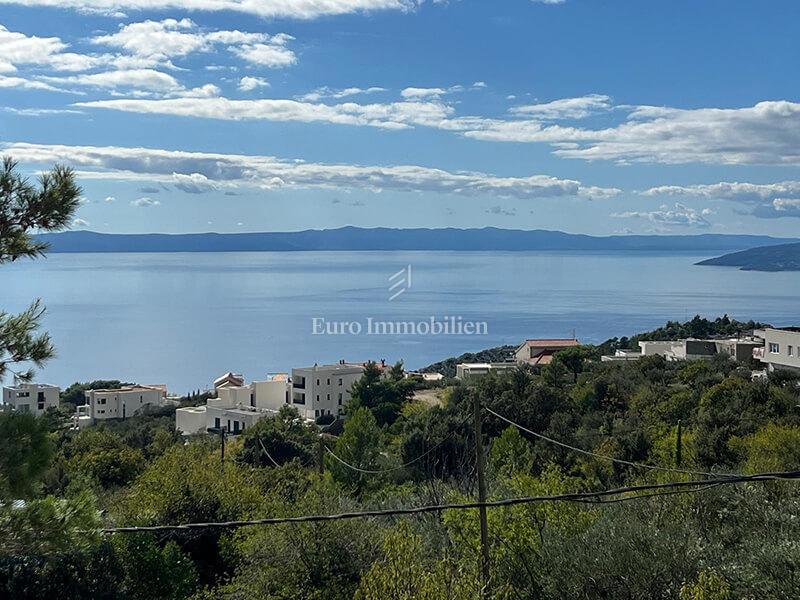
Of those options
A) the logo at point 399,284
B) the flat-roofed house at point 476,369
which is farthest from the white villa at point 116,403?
the logo at point 399,284

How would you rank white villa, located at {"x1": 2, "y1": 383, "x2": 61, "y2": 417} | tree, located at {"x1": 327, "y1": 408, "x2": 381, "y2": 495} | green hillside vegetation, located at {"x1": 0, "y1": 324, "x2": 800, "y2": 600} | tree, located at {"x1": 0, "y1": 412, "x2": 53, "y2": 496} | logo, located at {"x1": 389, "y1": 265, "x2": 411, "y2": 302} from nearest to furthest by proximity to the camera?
1. tree, located at {"x1": 0, "y1": 412, "x2": 53, "y2": 496}
2. green hillside vegetation, located at {"x1": 0, "y1": 324, "x2": 800, "y2": 600}
3. tree, located at {"x1": 327, "y1": 408, "x2": 381, "y2": 495}
4. white villa, located at {"x1": 2, "y1": 383, "x2": 61, "y2": 417}
5. logo, located at {"x1": 389, "y1": 265, "x2": 411, "y2": 302}

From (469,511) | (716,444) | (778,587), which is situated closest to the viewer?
(778,587)

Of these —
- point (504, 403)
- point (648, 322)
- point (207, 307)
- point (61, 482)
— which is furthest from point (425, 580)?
point (207, 307)

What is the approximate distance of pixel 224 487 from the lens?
12.5 m

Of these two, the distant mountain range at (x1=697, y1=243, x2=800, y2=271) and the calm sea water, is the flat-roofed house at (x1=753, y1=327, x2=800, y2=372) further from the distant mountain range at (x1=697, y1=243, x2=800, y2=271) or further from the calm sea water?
the distant mountain range at (x1=697, y1=243, x2=800, y2=271)

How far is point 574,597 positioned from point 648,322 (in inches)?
3648

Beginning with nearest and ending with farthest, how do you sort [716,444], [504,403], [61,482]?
[716,444], [61,482], [504,403]

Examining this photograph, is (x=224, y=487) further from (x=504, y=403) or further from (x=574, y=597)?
(x=504, y=403)

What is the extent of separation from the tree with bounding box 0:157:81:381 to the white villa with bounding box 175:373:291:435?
34.3 meters

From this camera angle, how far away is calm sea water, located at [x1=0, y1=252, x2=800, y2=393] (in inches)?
3371

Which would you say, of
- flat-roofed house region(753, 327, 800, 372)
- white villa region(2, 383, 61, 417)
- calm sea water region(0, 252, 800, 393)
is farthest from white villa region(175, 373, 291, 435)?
flat-roofed house region(753, 327, 800, 372)

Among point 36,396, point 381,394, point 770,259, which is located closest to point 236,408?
point 381,394

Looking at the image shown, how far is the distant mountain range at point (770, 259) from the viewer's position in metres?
141

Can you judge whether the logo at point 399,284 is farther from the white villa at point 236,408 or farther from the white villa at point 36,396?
the white villa at point 236,408
